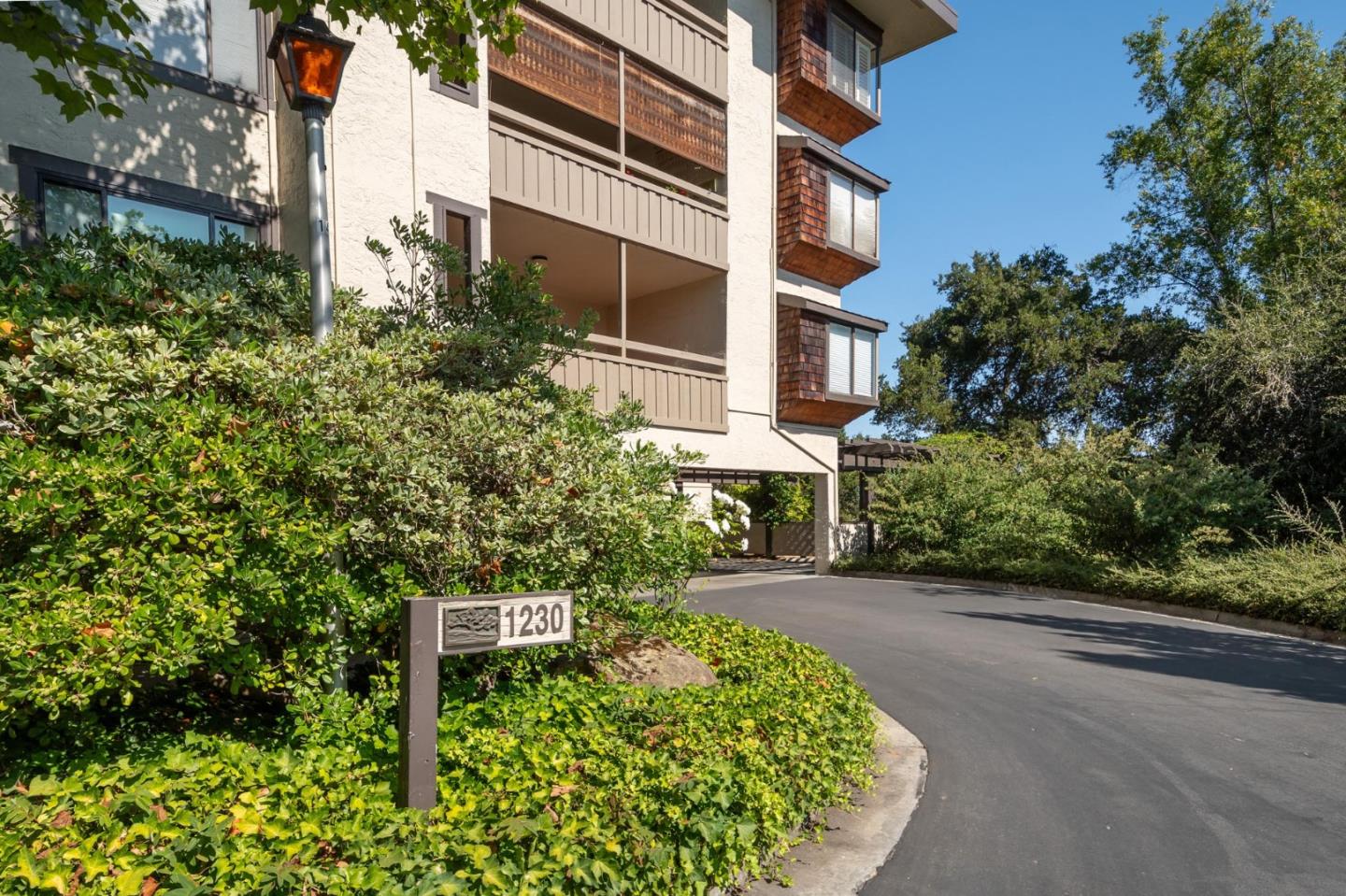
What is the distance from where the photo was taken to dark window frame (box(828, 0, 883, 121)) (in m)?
17.3

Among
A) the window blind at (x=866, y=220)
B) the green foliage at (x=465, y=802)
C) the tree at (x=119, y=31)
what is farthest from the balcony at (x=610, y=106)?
the green foliage at (x=465, y=802)

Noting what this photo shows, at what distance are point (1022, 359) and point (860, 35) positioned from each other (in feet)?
85.4

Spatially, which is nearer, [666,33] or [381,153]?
[381,153]

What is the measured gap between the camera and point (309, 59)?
4.92m

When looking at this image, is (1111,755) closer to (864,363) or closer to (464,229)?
(464,229)

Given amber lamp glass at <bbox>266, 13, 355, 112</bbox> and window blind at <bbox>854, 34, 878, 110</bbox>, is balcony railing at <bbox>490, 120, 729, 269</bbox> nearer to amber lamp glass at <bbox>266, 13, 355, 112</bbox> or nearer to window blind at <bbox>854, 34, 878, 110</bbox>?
window blind at <bbox>854, 34, 878, 110</bbox>

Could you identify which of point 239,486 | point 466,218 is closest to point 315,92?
point 239,486

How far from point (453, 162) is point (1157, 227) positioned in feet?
96.0

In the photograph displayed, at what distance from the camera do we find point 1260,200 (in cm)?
2711

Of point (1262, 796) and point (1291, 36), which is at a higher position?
point (1291, 36)

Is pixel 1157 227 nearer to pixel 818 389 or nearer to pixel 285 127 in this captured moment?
pixel 818 389

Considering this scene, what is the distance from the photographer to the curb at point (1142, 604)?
11484mm

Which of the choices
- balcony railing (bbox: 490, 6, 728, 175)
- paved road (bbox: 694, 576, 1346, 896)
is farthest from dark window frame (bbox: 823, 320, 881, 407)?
paved road (bbox: 694, 576, 1346, 896)

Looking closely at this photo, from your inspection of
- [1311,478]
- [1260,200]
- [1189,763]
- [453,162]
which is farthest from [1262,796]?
[1260,200]
